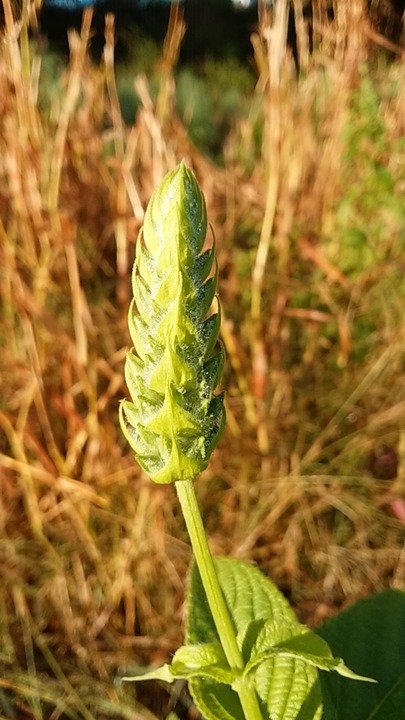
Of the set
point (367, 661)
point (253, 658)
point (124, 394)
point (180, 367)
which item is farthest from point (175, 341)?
point (124, 394)

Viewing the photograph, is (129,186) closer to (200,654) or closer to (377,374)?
(377,374)

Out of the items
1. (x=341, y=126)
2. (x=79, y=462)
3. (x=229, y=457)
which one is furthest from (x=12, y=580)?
(x=341, y=126)

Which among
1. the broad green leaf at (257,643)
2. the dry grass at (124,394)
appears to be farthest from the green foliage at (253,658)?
the dry grass at (124,394)

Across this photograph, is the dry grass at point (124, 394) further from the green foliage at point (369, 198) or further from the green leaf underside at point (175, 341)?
the green leaf underside at point (175, 341)

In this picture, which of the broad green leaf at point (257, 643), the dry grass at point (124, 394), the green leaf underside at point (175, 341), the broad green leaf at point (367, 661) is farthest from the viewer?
the dry grass at point (124, 394)

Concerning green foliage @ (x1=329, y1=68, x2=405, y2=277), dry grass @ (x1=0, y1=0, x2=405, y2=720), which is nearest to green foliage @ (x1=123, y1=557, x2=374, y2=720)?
dry grass @ (x1=0, y1=0, x2=405, y2=720)

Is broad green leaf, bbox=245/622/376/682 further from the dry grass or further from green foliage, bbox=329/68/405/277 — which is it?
green foliage, bbox=329/68/405/277
